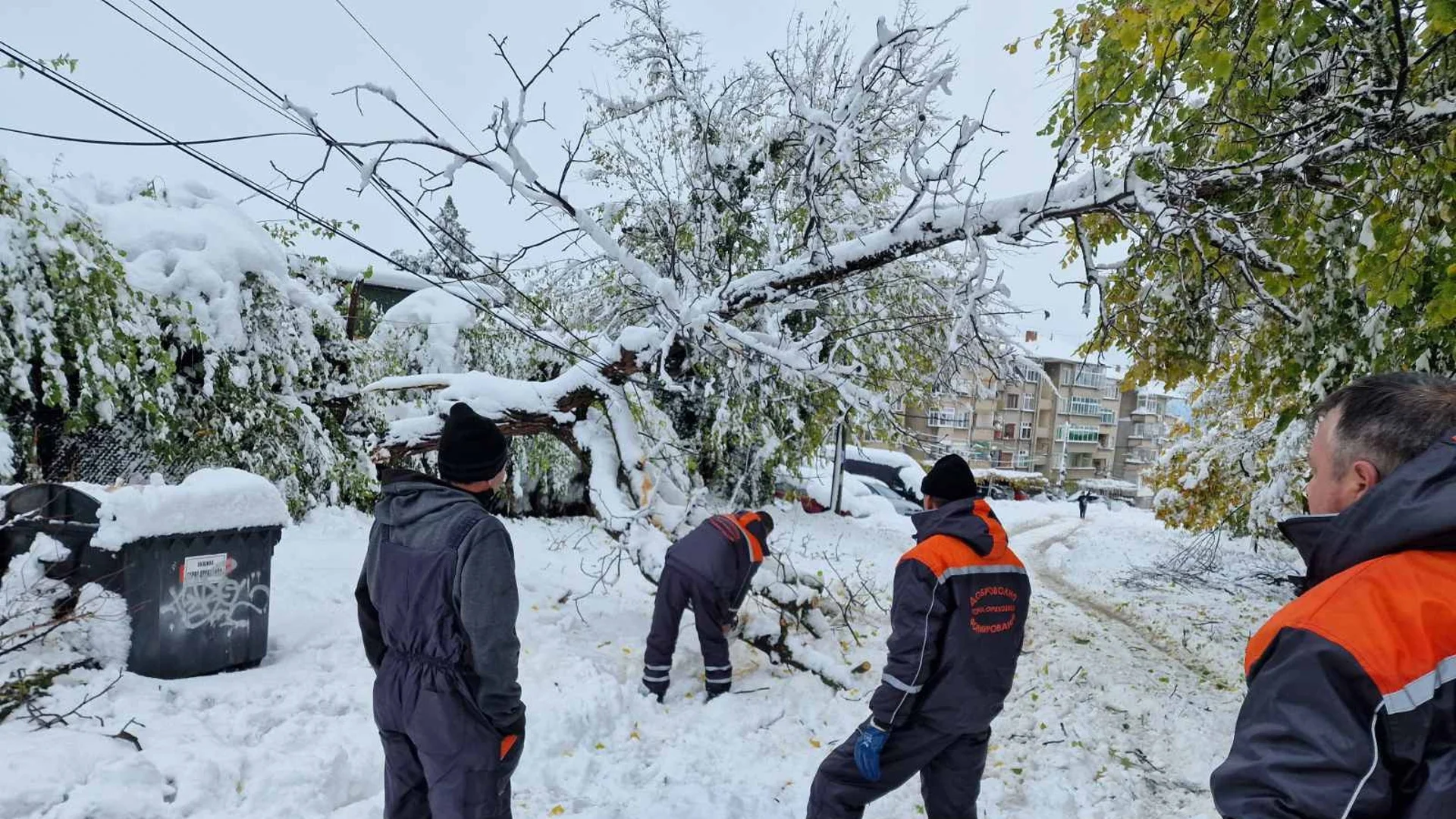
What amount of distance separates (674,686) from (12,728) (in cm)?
359

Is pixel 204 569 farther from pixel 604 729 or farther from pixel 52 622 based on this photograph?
pixel 604 729

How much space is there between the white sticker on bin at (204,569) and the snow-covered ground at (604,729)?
0.56m

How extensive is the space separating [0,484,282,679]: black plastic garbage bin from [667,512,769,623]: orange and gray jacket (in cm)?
278

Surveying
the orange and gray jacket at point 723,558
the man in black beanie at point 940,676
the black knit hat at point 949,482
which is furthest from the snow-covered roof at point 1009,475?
the man in black beanie at point 940,676

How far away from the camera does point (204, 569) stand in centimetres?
422

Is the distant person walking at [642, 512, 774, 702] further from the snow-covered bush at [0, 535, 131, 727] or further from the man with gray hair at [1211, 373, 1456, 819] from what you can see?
the man with gray hair at [1211, 373, 1456, 819]

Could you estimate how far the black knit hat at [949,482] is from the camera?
3.42 metres

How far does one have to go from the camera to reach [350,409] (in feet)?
31.4

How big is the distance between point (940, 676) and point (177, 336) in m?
8.02

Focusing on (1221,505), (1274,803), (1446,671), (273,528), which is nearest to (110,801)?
(273,528)

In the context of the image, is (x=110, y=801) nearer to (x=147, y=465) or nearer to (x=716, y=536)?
(x=716, y=536)

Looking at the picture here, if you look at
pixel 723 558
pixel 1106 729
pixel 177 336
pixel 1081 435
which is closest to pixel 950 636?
pixel 723 558

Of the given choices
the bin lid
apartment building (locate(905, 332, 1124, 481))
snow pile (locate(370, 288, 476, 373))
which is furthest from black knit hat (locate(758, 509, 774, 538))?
apartment building (locate(905, 332, 1124, 481))

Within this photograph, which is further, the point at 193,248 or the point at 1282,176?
the point at 193,248
